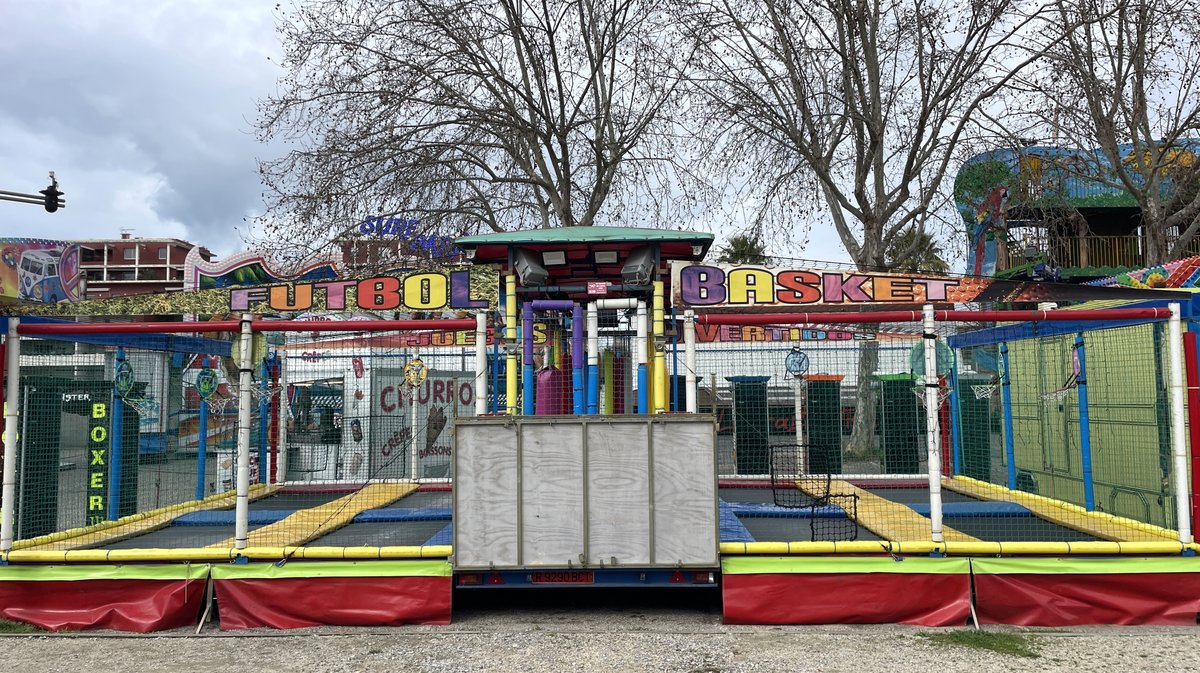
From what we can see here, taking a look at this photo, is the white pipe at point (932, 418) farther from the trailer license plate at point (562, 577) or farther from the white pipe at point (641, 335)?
the trailer license plate at point (562, 577)

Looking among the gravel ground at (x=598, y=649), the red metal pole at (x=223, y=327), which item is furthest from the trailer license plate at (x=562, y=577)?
the red metal pole at (x=223, y=327)

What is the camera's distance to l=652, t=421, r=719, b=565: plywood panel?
5980 millimetres

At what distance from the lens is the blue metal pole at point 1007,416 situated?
1010 centimetres

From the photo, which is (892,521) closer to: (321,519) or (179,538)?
(321,519)

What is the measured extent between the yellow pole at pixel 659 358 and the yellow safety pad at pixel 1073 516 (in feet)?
12.7

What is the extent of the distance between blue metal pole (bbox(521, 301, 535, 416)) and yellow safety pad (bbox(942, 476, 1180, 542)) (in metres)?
4.94

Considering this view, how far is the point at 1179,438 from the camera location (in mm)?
6086

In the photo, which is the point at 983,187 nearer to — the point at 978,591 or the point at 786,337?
the point at 786,337

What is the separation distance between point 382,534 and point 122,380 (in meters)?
3.18

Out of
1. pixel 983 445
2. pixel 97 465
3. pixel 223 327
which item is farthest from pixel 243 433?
pixel 983 445

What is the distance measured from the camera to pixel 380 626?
620 cm

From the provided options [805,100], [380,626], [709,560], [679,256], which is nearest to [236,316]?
[380,626]

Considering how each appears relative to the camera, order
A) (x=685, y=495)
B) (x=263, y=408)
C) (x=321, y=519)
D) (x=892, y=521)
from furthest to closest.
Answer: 1. (x=263, y=408)
2. (x=321, y=519)
3. (x=892, y=521)
4. (x=685, y=495)

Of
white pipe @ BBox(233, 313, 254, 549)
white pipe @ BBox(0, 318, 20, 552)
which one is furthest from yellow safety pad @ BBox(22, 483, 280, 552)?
white pipe @ BBox(233, 313, 254, 549)
